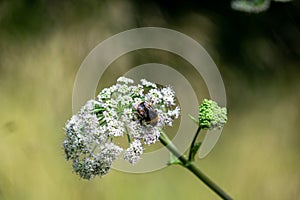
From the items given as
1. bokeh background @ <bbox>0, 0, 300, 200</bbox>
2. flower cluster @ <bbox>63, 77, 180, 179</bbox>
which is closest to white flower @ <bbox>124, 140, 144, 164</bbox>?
flower cluster @ <bbox>63, 77, 180, 179</bbox>

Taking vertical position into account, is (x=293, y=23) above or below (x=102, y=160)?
above

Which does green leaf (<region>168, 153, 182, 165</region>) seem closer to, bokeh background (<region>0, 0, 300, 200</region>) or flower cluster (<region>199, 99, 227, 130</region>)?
flower cluster (<region>199, 99, 227, 130</region>)

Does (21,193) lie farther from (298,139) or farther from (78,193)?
(298,139)

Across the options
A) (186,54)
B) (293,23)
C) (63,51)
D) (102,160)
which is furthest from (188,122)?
(102,160)

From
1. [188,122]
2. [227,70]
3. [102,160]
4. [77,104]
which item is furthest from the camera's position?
[227,70]

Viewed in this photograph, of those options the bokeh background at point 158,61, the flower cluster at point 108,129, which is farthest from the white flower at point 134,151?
the bokeh background at point 158,61

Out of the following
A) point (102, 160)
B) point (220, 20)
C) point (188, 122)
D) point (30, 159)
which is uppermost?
point (220, 20)
